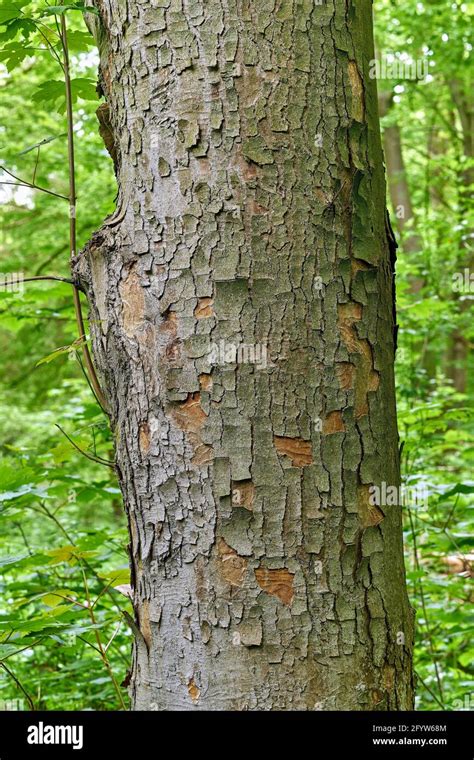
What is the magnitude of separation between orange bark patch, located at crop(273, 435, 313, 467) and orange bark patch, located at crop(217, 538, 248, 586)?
199mm

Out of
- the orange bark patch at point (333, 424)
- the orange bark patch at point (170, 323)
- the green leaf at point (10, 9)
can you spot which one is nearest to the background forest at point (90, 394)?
the green leaf at point (10, 9)

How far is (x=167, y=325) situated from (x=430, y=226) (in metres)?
4.51

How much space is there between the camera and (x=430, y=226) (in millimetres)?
5527

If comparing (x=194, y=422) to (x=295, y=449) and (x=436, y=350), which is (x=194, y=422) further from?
(x=436, y=350)

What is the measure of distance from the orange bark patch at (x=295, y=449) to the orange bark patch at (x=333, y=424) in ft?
0.16

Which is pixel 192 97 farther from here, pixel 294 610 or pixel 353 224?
pixel 294 610

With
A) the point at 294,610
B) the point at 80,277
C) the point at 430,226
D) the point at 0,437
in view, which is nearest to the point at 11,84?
the point at 0,437

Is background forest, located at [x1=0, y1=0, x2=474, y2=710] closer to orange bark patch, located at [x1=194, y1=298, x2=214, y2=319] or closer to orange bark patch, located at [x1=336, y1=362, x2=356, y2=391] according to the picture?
orange bark patch, located at [x1=194, y1=298, x2=214, y2=319]

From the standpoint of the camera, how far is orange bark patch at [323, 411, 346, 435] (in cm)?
141

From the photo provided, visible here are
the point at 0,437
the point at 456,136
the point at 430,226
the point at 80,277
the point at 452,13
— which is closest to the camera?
the point at 80,277

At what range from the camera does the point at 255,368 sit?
1382 millimetres

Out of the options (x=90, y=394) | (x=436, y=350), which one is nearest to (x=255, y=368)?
(x=90, y=394)

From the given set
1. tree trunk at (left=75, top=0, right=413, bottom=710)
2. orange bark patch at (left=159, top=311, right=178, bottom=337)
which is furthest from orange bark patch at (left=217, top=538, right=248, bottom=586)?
orange bark patch at (left=159, top=311, right=178, bottom=337)

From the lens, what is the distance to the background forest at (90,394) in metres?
2.35
